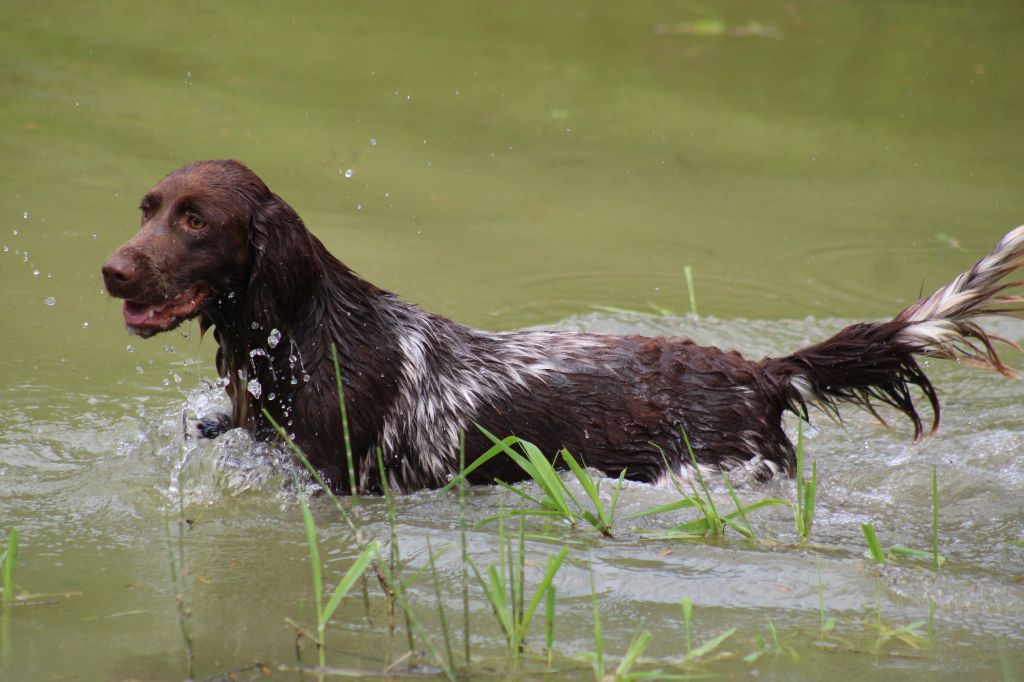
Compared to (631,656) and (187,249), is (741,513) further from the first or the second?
(187,249)

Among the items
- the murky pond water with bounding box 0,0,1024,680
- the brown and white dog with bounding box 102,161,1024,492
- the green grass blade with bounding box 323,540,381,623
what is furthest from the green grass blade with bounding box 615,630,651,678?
the brown and white dog with bounding box 102,161,1024,492

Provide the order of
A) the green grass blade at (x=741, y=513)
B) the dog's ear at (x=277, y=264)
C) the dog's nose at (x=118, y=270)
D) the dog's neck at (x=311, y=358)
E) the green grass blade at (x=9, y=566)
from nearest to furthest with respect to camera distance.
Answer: the green grass blade at (x=9, y=566), the green grass blade at (x=741, y=513), the dog's nose at (x=118, y=270), the dog's ear at (x=277, y=264), the dog's neck at (x=311, y=358)

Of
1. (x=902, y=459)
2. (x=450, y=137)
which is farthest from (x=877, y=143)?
(x=902, y=459)

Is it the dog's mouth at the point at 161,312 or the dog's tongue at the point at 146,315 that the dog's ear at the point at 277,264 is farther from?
the dog's tongue at the point at 146,315

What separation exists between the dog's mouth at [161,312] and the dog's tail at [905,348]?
2.34m

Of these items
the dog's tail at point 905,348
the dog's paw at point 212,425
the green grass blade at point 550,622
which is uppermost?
the dog's tail at point 905,348

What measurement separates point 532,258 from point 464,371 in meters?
3.18

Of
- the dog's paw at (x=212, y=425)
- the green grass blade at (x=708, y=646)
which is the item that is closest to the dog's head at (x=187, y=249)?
the dog's paw at (x=212, y=425)

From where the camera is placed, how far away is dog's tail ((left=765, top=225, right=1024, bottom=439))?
5.09 metres

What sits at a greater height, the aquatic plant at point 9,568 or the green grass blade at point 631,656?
the aquatic plant at point 9,568

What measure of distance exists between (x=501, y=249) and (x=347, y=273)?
3.35 metres

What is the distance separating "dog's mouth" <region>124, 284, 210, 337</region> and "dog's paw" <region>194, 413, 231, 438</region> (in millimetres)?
750

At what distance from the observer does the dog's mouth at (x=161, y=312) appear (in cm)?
471

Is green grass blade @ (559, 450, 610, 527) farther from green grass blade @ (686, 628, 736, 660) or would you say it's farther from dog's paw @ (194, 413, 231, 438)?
dog's paw @ (194, 413, 231, 438)
